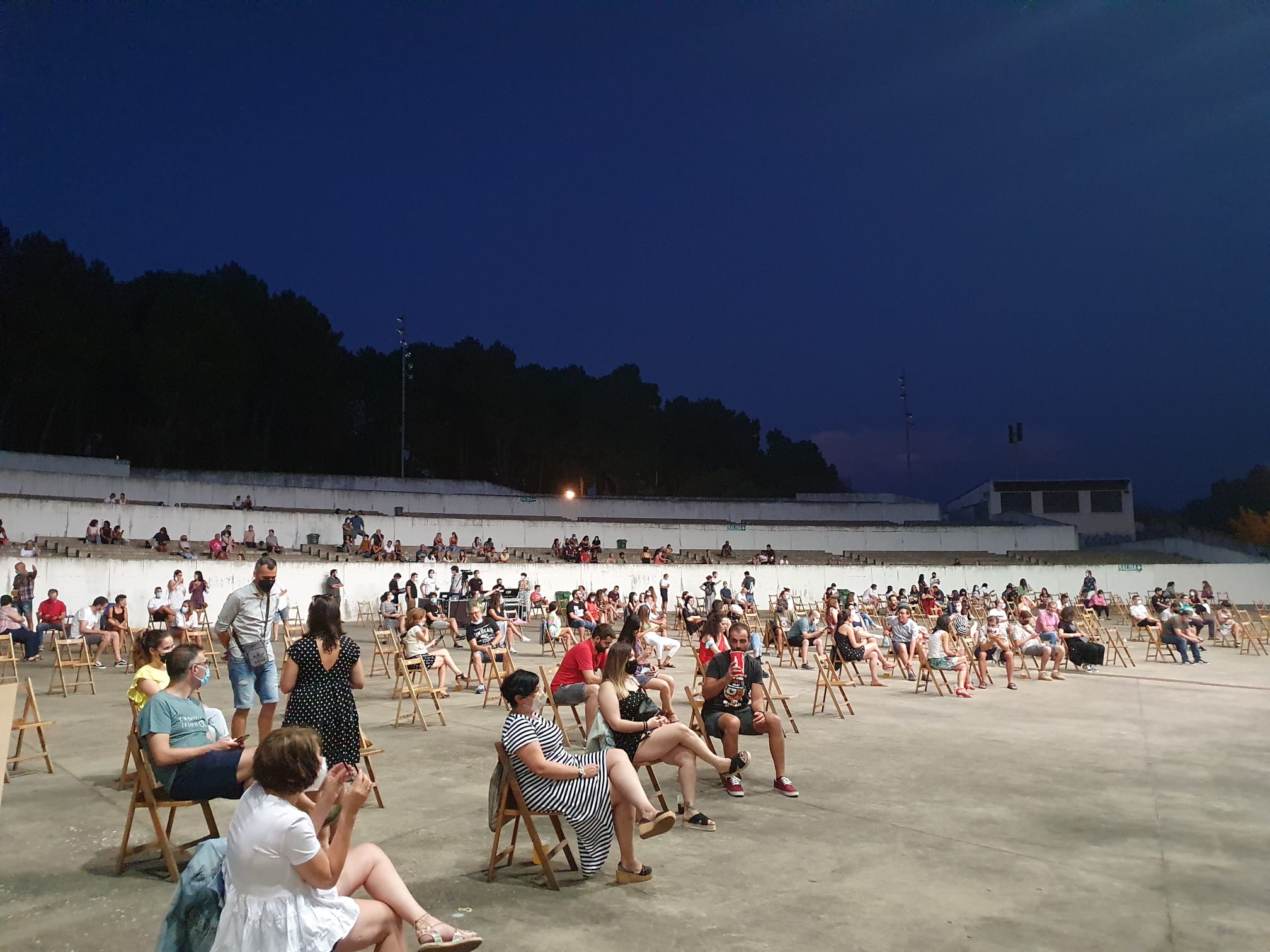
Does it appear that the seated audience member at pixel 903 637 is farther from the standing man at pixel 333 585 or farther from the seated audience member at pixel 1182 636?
the standing man at pixel 333 585

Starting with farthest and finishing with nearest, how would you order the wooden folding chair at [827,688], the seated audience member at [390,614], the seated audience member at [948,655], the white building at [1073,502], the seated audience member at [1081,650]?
the white building at [1073,502]
the seated audience member at [390,614]
the seated audience member at [1081,650]
the seated audience member at [948,655]
the wooden folding chair at [827,688]

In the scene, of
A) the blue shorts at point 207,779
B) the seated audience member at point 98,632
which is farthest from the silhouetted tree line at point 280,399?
the blue shorts at point 207,779

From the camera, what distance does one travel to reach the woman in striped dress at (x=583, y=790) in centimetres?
461

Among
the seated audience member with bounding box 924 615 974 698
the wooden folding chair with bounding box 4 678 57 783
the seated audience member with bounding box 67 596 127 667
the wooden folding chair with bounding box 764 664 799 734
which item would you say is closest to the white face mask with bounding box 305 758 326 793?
the wooden folding chair with bounding box 764 664 799 734

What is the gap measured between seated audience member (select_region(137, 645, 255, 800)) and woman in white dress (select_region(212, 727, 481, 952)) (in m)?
1.77

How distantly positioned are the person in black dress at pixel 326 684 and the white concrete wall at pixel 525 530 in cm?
2418

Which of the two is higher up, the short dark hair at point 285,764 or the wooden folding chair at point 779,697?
the short dark hair at point 285,764

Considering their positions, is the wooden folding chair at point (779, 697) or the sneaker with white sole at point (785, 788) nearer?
the sneaker with white sole at point (785, 788)

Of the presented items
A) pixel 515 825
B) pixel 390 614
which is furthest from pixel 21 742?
pixel 390 614

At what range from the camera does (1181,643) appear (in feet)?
52.3

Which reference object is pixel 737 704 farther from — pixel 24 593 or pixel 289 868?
pixel 24 593

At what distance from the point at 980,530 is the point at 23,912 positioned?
4075cm

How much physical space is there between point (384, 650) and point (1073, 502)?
168 feet

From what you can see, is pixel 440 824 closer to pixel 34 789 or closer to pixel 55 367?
pixel 34 789
